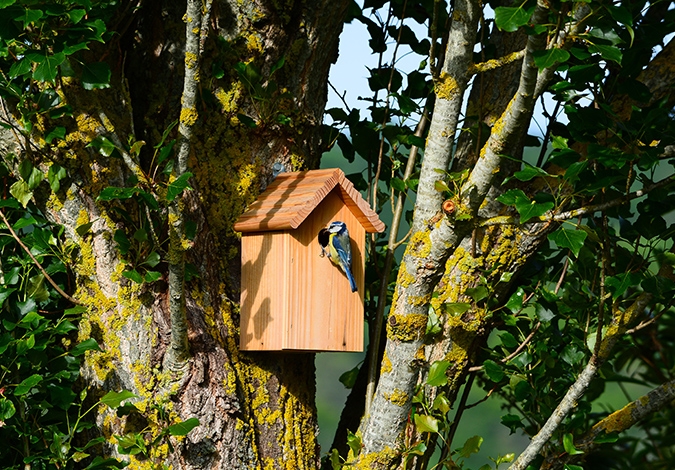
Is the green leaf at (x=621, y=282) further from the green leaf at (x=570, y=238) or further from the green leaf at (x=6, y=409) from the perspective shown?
the green leaf at (x=6, y=409)

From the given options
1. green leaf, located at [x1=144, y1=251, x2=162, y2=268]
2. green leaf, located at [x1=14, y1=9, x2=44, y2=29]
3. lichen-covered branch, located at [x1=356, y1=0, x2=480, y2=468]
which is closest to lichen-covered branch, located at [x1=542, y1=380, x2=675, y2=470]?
lichen-covered branch, located at [x1=356, y1=0, x2=480, y2=468]

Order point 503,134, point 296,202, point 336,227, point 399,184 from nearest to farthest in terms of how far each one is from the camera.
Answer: point 503,134, point 296,202, point 336,227, point 399,184

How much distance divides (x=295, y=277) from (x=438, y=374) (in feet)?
A: 1.88

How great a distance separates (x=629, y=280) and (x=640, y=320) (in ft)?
1.23

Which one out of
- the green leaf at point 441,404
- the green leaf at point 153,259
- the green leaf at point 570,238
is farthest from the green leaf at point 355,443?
the green leaf at point 570,238

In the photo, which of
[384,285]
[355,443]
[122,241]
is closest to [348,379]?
[384,285]

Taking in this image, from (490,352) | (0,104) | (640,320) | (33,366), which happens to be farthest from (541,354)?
(0,104)

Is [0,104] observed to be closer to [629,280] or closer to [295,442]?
[295,442]

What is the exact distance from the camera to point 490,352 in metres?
2.87

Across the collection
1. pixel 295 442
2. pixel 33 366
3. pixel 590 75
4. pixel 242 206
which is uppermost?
pixel 590 75

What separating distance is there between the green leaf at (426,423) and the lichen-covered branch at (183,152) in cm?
86

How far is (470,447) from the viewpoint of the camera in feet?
8.42

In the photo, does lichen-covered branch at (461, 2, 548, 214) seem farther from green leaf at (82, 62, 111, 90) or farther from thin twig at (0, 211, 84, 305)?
thin twig at (0, 211, 84, 305)

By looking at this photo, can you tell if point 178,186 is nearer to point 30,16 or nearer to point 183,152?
point 183,152
